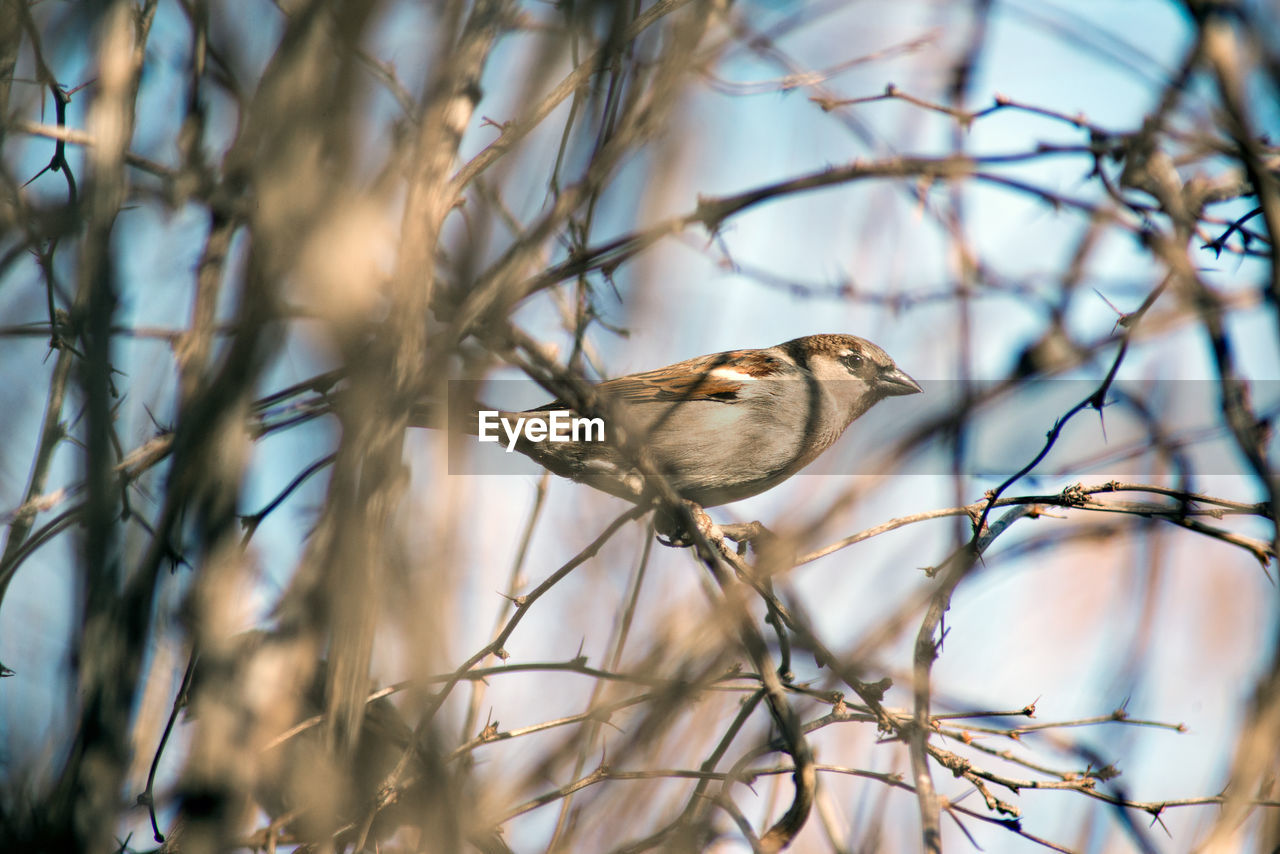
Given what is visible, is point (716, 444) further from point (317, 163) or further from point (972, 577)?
point (317, 163)

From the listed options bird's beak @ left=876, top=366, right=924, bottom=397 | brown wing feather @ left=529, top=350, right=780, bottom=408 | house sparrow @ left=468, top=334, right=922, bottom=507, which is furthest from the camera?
bird's beak @ left=876, top=366, right=924, bottom=397

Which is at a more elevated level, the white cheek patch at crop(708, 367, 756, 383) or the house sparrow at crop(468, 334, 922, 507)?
the white cheek patch at crop(708, 367, 756, 383)

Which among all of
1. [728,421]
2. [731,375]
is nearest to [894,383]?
[731,375]

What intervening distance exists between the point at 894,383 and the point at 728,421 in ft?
2.98

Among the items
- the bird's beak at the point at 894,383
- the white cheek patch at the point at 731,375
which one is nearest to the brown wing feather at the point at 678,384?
the white cheek patch at the point at 731,375

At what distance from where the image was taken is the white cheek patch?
12.5 ft

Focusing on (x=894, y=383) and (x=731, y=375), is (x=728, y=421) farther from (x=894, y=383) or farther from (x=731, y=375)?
(x=894, y=383)

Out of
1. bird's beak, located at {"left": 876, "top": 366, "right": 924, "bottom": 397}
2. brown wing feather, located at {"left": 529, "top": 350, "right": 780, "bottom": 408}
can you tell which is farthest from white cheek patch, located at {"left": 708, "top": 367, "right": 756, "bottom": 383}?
bird's beak, located at {"left": 876, "top": 366, "right": 924, "bottom": 397}

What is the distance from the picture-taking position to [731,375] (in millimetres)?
3867

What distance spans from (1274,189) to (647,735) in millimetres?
1270

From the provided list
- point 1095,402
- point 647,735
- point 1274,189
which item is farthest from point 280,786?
point 1274,189

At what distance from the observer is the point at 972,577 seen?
158 cm

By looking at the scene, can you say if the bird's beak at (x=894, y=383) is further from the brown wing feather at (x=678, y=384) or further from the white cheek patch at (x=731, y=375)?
the white cheek patch at (x=731, y=375)

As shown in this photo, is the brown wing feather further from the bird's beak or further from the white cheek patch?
the bird's beak
